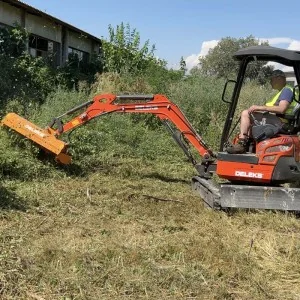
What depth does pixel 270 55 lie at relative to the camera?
21.9ft

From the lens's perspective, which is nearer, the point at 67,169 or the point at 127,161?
the point at 67,169

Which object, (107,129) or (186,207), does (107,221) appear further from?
(107,129)

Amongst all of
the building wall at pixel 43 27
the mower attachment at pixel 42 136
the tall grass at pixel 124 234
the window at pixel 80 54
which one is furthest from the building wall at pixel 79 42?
the mower attachment at pixel 42 136

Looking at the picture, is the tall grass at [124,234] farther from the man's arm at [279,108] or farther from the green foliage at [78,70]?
the green foliage at [78,70]

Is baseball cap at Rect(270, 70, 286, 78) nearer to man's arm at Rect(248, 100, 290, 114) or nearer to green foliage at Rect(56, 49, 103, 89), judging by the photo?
man's arm at Rect(248, 100, 290, 114)

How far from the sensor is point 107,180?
27.6 feet

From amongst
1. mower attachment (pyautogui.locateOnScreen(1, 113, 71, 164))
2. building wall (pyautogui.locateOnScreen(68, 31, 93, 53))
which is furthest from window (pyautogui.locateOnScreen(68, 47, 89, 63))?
mower attachment (pyautogui.locateOnScreen(1, 113, 71, 164))

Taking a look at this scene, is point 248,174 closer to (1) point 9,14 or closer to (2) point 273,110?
(2) point 273,110

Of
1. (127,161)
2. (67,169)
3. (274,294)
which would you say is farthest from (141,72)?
(274,294)

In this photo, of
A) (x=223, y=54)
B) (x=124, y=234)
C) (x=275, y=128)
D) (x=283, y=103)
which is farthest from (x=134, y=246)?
(x=223, y=54)

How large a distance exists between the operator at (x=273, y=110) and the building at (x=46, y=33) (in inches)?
480

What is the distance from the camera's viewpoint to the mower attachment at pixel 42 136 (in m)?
8.10

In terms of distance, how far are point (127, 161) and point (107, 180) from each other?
5.48ft

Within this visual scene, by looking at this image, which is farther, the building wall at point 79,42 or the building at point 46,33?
the building wall at point 79,42
